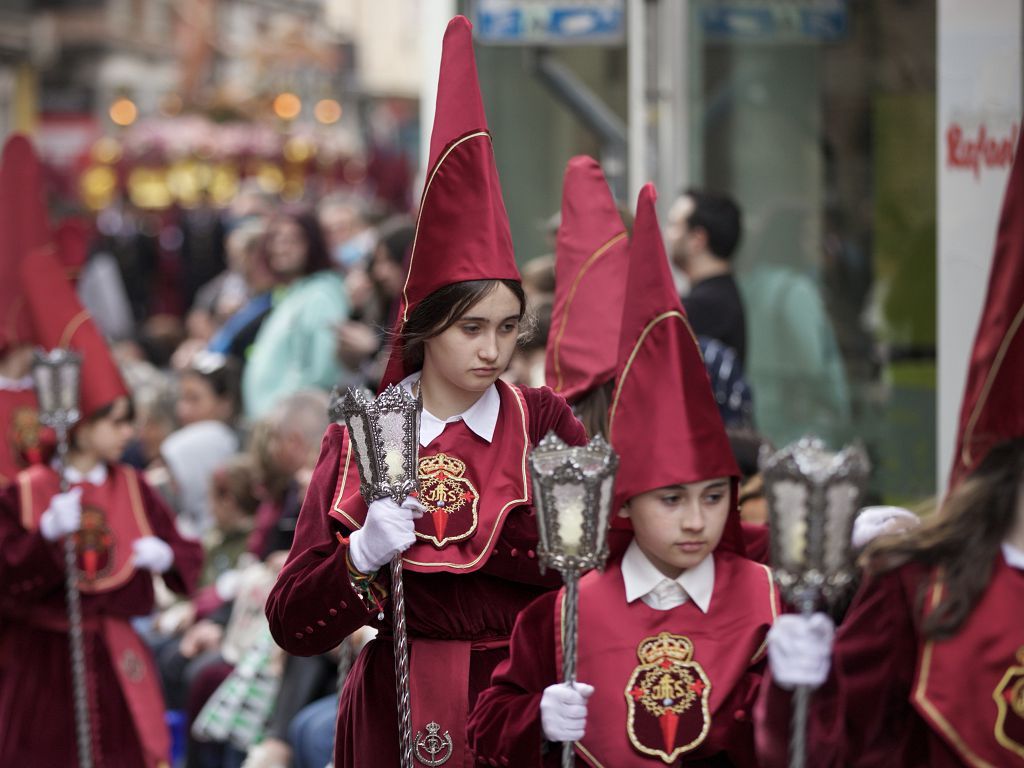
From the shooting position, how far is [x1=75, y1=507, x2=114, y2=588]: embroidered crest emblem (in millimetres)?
5984

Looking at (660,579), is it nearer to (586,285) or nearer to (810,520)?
(810,520)

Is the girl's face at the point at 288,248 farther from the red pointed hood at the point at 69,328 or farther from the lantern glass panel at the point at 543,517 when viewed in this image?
the lantern glass panel at the point at 543,517

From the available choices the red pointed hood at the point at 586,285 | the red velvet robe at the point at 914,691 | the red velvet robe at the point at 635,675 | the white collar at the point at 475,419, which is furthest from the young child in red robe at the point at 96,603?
the red velvet robe at the point at 914,691

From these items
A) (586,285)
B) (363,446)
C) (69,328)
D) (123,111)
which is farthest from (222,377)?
(123,111)

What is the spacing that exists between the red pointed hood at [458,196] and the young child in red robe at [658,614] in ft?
1.37

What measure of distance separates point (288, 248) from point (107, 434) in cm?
312

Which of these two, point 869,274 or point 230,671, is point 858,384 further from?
point 230,671

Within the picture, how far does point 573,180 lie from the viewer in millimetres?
4820

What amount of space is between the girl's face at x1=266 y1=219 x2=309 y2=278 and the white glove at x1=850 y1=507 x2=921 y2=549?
222 inches

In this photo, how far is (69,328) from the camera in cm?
619

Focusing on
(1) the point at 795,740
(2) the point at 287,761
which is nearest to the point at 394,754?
(1) the point at 795,740

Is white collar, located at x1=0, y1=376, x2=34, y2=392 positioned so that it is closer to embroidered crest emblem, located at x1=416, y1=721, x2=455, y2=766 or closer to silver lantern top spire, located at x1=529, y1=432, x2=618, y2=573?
embroidered crest emblem, located at x1=416, y1=721, x2=455, y2=766

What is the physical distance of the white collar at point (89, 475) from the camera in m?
6.12

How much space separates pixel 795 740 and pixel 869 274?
17.7 feet
